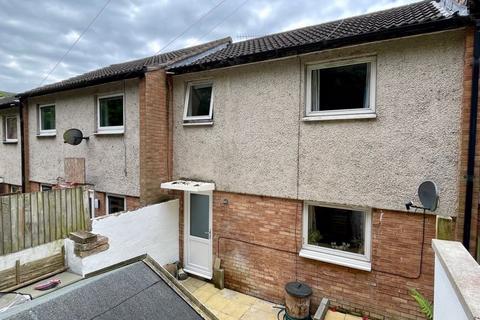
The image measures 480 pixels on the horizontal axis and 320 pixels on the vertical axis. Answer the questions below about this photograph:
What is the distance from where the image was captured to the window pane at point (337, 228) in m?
6.53

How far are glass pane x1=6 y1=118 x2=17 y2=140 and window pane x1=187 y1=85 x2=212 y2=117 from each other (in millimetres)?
11782

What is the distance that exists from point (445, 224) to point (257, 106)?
16.3ft

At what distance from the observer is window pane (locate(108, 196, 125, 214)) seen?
32.5ft

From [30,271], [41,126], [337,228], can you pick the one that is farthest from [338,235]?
[41,126]

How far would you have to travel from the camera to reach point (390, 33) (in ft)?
18.2

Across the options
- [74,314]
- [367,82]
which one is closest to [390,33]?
[367,82]

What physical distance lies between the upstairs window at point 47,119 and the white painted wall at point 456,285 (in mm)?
14004

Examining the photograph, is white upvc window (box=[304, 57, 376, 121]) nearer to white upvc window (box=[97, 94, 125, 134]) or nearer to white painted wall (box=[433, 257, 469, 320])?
white painted wall (box=[433, 257, 469, 320])

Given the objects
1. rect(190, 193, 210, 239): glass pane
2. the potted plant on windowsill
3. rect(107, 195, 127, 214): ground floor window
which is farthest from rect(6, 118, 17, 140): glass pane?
the potted plant on windowsill

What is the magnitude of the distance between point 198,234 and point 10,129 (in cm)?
1340

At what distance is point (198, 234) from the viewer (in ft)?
29.1

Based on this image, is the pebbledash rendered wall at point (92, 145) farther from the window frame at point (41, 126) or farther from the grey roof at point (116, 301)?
the grey roof at point (116, 301)

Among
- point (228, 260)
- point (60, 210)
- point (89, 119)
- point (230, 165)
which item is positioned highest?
point (89, 119)

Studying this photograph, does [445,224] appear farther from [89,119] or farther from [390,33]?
[89,119]
